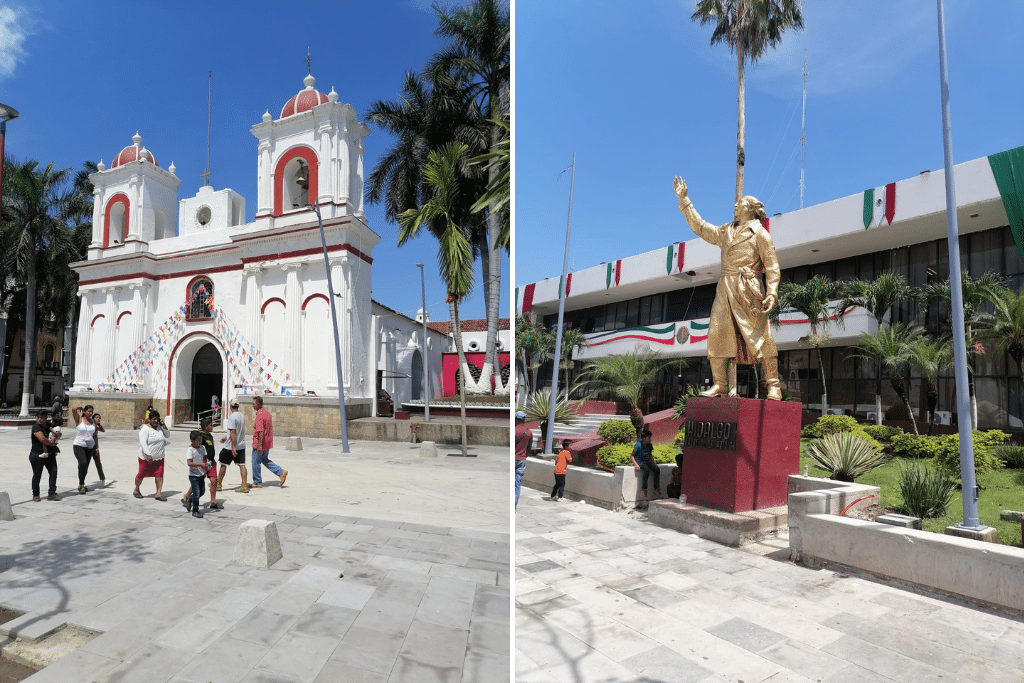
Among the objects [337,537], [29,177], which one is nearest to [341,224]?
[29,177]

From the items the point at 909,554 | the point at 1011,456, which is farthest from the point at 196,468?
the point at 1011,456

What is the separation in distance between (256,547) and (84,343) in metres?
27.6

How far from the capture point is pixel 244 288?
976 inches

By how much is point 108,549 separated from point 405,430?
14.3 m

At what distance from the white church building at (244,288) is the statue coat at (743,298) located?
49.5 ft

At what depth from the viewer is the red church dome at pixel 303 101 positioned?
79.9 ft

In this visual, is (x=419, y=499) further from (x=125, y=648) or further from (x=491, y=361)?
(x=491, y=361)

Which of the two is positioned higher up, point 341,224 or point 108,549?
point 341,224

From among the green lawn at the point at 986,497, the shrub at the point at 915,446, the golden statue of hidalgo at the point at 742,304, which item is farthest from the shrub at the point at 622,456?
the shrub at the point at 915,446

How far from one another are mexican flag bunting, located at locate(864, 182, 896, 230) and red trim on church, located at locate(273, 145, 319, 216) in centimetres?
1962

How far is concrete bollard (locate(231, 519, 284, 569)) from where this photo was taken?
6020mm

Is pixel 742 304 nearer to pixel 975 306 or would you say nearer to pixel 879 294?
pixel 975 306

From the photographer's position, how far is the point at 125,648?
4195 mm

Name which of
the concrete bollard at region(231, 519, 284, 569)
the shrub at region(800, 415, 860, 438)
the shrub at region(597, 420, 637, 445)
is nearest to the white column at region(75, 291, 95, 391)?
the shrub at region(597, 420, 637, 445)
